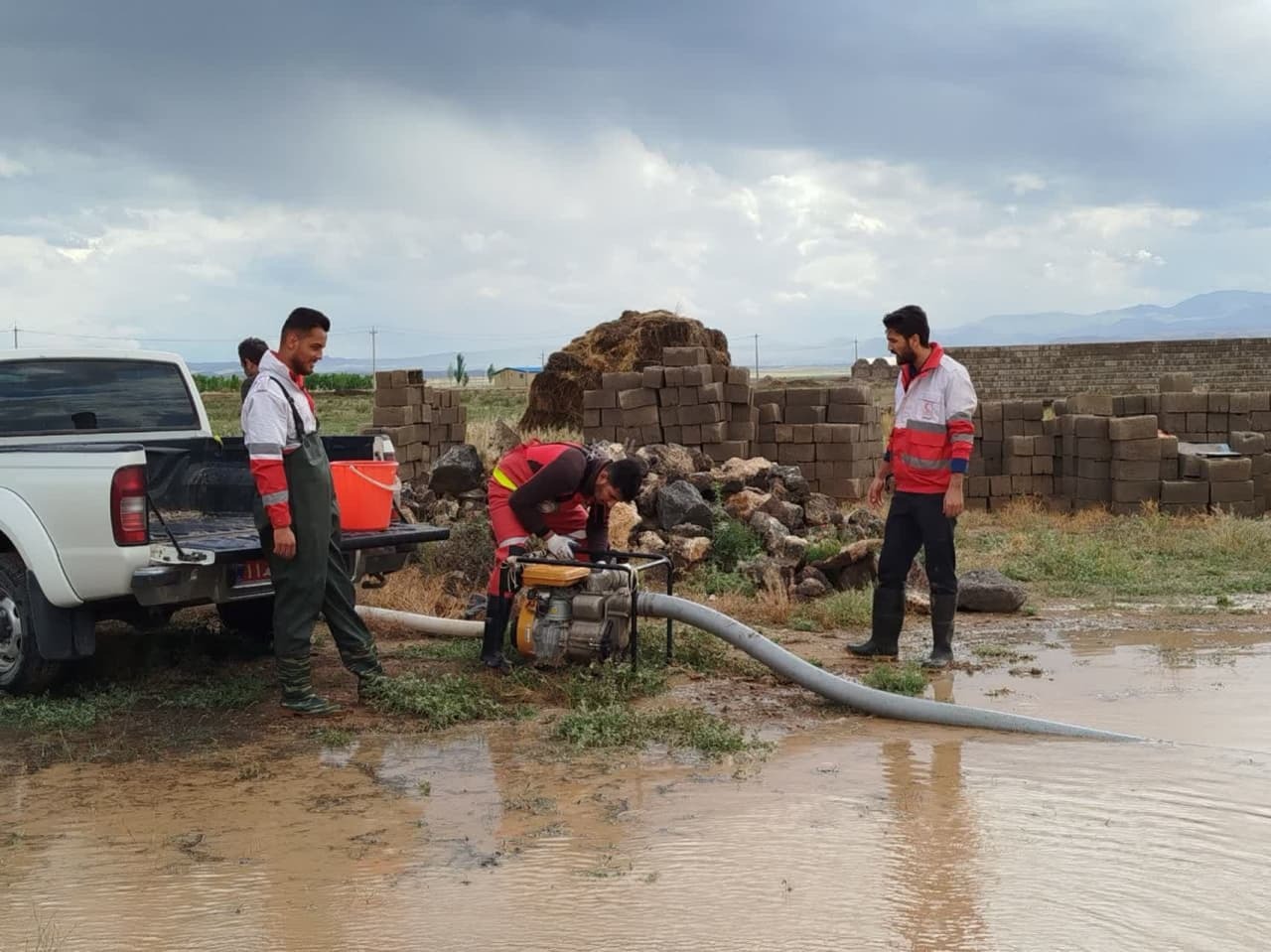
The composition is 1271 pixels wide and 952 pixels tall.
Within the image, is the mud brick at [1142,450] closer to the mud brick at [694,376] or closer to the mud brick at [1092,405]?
the mud brick at [1092,405]

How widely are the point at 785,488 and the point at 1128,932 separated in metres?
9.30

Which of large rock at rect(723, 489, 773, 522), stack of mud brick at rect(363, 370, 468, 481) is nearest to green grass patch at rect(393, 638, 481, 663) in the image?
large rock at rect(723, 489, 773, 522)

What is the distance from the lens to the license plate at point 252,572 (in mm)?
6598

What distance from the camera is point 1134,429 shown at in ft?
49.2

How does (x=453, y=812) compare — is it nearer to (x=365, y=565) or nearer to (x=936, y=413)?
(x=365, y=565)

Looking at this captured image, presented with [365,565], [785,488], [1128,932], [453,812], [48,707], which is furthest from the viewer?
[785,488]

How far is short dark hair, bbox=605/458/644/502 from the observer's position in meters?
6.57

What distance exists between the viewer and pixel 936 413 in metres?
7.59

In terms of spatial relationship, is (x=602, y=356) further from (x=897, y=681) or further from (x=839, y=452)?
(x=897, y=681)

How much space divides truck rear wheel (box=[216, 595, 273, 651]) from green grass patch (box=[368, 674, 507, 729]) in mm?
1819

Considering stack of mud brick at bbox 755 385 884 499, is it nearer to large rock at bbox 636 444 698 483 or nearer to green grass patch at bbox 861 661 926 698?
large rock at bbox 636 444 698 483

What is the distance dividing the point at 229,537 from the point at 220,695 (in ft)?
2.73

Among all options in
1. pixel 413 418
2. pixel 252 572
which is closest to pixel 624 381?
pixel 413 418

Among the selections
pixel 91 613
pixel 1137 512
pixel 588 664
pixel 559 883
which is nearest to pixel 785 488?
pixel 1137 512
